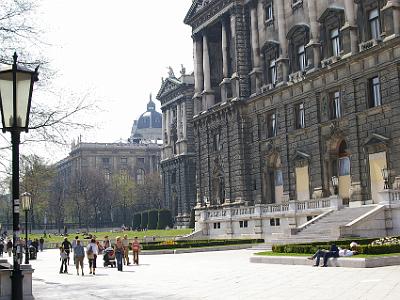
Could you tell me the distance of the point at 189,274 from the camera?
2875 cm

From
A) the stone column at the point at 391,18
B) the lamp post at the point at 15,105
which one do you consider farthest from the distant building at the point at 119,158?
the lamp post at the point at 15,105

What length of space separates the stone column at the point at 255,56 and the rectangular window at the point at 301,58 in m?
6.58

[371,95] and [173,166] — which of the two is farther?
[173,166]

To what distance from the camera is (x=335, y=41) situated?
57469 mm

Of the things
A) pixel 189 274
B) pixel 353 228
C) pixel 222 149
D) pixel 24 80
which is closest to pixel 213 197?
pixel 222 149

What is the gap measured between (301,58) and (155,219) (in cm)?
5577

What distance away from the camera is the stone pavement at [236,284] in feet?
62.5

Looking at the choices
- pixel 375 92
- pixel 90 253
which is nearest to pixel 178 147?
pixel 375 92

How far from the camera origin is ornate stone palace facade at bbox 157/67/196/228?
105 meters

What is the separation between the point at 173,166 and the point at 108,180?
4840 centimetres

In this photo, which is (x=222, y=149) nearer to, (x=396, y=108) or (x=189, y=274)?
(x=396, y=108)

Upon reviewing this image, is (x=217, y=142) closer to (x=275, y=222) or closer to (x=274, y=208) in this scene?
(x=274, y=208)

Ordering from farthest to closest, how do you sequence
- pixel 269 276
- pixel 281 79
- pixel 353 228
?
pixel 281 79, pixel 353 228, pixel 269 276

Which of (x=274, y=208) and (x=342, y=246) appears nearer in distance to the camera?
(x=342, y=246)
